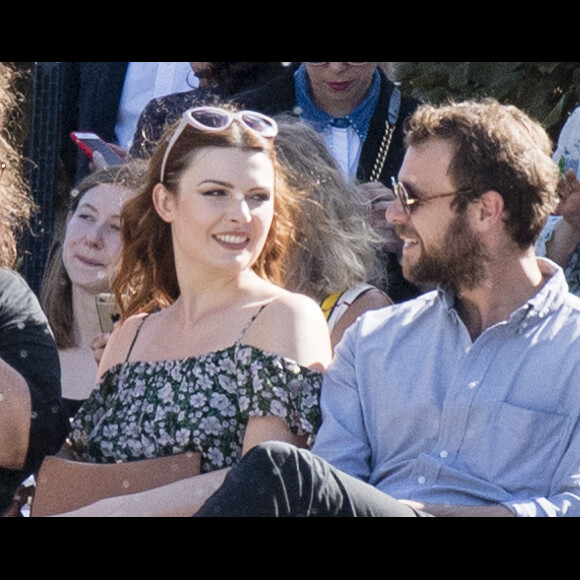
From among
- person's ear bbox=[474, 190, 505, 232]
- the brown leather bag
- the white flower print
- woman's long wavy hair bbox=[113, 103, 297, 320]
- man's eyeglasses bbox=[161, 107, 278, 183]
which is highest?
man's eyeglasses bbox=[161, 107, 278, 183]

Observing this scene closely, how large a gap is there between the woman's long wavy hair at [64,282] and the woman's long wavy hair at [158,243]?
1.81 feet

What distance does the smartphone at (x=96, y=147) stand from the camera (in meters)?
5.16

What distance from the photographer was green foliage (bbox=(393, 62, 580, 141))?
17.3 feet

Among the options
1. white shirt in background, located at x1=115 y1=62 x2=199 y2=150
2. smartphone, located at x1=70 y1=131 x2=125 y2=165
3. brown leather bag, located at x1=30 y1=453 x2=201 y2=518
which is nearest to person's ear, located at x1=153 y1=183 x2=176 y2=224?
brown leather bag, located at x1=30 y1=453 x2=201 y2=518

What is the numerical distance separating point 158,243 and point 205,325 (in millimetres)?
451

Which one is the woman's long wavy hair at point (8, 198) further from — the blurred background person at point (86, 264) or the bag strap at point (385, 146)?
the bag strap at point (385, 146)

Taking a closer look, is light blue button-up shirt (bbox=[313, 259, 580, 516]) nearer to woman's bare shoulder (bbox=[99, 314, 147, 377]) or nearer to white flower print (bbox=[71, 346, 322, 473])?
white flower print (bbox=[71, 346, 322, 473])

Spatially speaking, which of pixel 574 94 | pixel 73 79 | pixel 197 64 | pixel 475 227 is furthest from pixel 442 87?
pixel 475 227

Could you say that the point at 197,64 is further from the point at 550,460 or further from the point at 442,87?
the point at 550,460

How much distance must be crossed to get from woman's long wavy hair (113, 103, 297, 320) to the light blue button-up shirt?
18.9 inches

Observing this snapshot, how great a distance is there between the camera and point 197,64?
205 inches

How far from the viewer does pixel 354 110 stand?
4.85 meters

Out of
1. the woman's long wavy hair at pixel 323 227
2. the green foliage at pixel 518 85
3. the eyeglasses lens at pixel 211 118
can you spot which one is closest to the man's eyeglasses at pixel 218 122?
the eyeglasses lens at pixel 211 118

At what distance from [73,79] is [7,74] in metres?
0.87
